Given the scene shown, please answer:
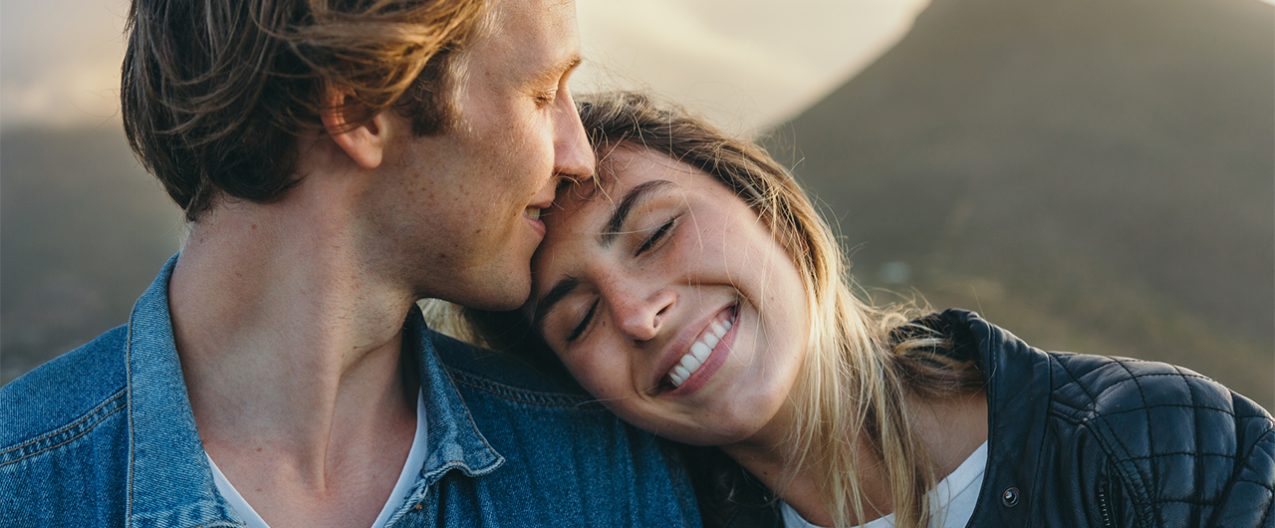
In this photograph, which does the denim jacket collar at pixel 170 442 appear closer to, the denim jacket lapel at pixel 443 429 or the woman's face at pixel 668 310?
the denim jacket lapel at pixel 443 429

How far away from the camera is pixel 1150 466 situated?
6.39 ft

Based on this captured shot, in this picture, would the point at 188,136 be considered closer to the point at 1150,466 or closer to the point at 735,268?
the point at 735,268

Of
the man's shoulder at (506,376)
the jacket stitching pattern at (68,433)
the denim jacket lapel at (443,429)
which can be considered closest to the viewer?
the jacket stitching pattern at (68,433)

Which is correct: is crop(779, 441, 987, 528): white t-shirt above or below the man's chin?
below

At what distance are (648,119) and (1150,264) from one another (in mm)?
4637

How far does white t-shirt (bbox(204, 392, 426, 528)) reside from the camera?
6.26 ft

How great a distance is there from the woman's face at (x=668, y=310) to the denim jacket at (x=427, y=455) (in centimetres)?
14

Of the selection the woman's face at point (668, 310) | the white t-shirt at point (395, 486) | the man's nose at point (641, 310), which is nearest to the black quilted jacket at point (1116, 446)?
the woman's face at point (668, 310)

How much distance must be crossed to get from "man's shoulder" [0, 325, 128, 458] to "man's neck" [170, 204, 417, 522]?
0.41 ft

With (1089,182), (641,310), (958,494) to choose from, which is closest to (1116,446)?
(958,494)

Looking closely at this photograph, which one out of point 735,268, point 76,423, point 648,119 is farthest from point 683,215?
point 76,423

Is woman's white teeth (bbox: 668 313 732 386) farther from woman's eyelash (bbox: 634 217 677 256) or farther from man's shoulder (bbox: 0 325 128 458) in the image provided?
man's shoulder (bbox: 0 325 128 458)

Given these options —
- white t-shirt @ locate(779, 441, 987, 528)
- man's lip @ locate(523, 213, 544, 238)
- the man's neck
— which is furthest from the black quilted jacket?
the man's neck

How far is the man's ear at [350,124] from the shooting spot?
1.92 meters
